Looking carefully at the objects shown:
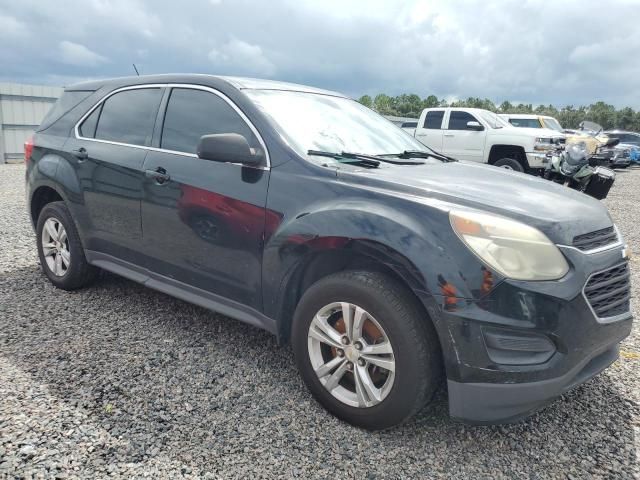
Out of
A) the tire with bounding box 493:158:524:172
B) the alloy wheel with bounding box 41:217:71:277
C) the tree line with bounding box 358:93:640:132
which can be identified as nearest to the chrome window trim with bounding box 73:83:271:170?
the alloy wheel with bounding box 41:217:71:277

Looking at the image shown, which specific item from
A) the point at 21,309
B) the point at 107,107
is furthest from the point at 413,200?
the point at 21,309

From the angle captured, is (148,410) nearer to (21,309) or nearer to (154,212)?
(154,212)

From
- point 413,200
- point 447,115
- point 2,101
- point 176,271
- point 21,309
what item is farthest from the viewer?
point 2,101

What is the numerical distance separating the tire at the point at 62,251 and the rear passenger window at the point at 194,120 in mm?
1258

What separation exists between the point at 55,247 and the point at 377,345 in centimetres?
311

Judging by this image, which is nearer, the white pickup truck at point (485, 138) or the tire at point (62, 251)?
the tire at point (62, 251)

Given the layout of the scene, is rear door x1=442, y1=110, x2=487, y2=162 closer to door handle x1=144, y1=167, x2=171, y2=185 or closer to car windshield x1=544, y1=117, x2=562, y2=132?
car windshield x1=544, y1=117, x2=562, y2=132

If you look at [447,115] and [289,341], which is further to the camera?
[447,115]

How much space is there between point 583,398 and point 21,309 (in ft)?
12.6

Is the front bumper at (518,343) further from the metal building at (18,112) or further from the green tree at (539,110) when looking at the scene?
the green tree at (539,110)

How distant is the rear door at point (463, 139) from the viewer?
12.2 meters

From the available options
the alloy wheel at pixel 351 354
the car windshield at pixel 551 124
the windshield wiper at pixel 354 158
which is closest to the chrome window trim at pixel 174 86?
the windshield wiper at pixel 354 158

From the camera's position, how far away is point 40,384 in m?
2.75

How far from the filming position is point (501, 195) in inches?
97.2
